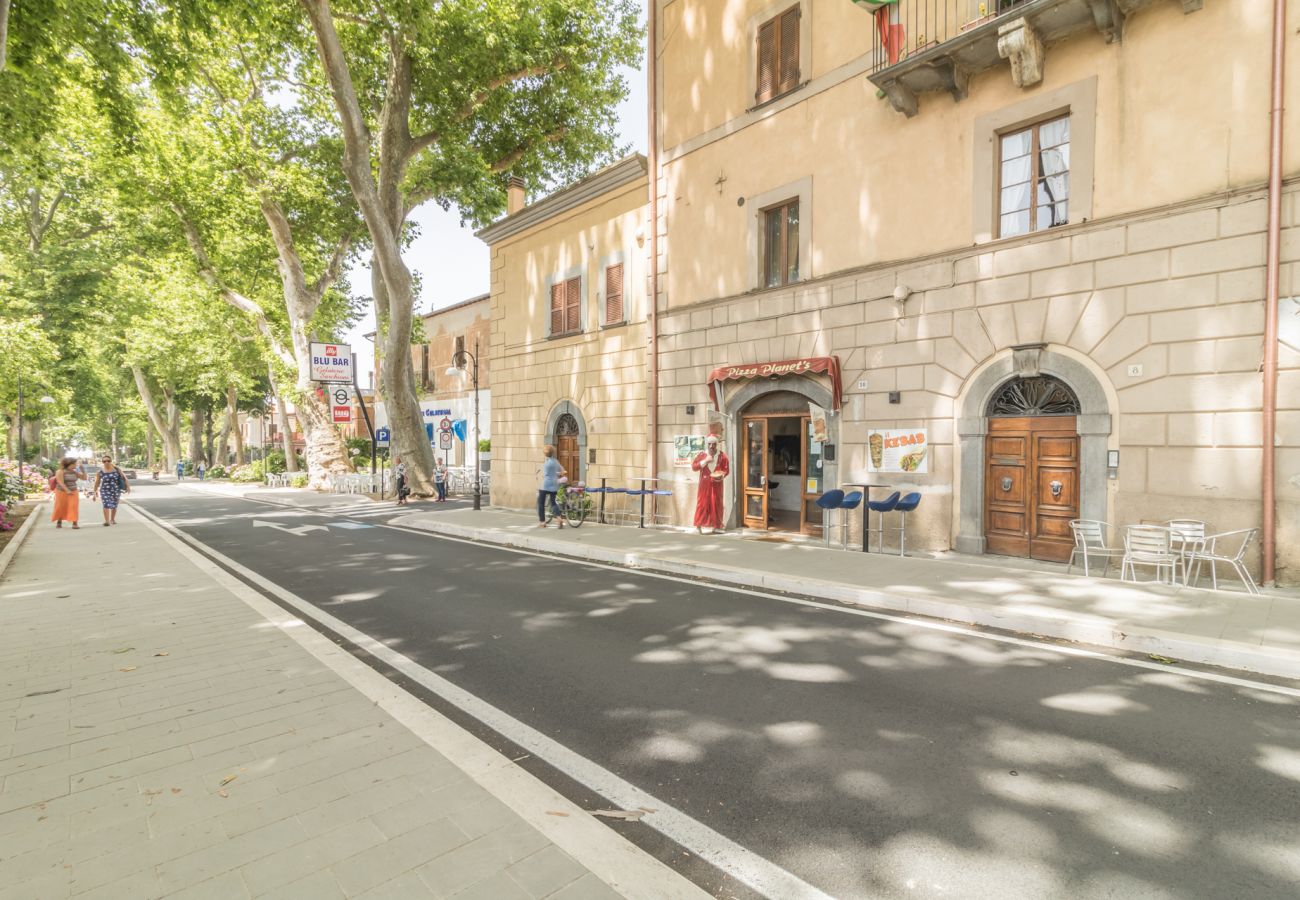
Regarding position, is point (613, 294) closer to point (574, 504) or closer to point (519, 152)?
point (574, 504)

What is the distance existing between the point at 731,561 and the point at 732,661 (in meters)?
4.07

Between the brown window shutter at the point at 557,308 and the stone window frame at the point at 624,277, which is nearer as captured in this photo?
the stone window frame at the point at 624,277

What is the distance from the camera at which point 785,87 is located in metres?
11.3

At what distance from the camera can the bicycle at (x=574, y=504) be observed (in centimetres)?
1377

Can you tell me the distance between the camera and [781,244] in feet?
38.1

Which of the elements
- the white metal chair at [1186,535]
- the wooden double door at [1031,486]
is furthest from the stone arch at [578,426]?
the white metal chair at [1186,535]

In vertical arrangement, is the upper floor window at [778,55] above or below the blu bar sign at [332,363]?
above

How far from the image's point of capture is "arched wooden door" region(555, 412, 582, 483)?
52.6 feet

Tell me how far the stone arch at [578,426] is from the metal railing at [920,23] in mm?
9385

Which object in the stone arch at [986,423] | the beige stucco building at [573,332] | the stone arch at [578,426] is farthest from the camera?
the stone arch at [578,426]

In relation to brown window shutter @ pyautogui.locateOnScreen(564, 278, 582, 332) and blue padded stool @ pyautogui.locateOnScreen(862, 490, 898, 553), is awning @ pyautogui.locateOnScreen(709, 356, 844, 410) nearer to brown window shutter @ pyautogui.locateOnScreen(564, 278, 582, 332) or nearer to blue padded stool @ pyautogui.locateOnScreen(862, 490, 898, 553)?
blue padded stool @ pyautogui.locateOnScreen(862, 490, 898, 553)

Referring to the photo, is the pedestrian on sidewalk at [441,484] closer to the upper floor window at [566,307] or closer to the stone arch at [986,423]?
the upper floor window at [566,307]

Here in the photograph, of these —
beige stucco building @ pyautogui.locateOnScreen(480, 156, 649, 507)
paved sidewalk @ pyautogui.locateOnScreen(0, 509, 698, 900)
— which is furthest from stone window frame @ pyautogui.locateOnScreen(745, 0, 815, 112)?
A: paved sidewalk @ pyautogui.locateOnScreen(0, 509, 698, 900)

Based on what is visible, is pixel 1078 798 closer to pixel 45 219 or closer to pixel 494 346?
pixel 494 346
